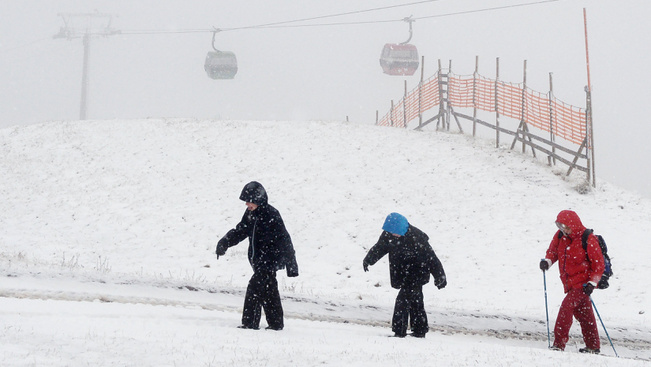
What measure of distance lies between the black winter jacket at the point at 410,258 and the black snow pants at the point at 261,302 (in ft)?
4.16

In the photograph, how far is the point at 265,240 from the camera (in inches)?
334

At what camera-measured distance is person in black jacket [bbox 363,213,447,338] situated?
9.04m

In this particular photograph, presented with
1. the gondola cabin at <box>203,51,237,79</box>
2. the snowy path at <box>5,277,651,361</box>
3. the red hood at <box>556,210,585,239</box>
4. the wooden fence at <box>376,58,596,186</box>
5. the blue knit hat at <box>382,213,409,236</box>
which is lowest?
the snowy path at <box>5,277,651,361</box>

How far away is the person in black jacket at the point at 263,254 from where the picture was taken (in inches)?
332

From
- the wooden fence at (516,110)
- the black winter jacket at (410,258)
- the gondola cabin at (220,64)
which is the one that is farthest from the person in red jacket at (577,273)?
the gondola cabin at (220,64)

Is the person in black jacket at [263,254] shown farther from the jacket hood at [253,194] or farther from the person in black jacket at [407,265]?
the person in black jacket at [407,265]

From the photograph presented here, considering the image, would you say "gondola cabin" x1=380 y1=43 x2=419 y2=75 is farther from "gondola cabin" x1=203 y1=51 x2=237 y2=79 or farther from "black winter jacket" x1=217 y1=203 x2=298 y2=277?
"black winter jacket" x1=217 y1=203 x2=298 y2=277

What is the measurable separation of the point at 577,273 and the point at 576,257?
20cm

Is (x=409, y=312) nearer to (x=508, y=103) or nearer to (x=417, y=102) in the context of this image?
(x=508, y=103)

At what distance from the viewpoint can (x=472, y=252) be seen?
691 inches

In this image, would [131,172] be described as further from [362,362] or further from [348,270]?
[362,362]

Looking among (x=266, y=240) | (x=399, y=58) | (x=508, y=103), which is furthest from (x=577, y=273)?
(x=399, y=58)

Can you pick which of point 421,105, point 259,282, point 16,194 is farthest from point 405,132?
point 259,282

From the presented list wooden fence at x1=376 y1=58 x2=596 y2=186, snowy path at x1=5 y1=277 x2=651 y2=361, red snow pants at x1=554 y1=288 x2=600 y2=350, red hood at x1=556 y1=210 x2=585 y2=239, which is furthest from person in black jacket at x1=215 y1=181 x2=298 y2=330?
wooden fence at x1=376 y1=58 x2=596 y2=186
